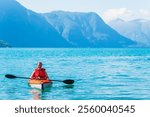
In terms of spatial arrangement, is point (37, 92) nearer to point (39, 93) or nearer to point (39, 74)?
point (39, 93)

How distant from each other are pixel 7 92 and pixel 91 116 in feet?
50.4

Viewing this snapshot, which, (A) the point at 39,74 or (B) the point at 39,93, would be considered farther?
(A) the point at 39,74

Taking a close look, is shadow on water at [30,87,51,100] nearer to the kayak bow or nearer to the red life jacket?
the kayak bow

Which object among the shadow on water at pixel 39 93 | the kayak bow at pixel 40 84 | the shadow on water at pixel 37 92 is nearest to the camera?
the shadow on water at pixel 39 93

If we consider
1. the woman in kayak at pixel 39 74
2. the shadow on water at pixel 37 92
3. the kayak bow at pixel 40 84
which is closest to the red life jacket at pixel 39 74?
the woman in kayak at pixel 39 74

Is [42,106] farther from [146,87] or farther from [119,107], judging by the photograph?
[146,87]

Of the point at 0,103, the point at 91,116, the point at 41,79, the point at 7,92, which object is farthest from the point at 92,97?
the point at 91,116

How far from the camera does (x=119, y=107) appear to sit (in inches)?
612

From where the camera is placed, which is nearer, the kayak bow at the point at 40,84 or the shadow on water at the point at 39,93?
the shadow on water at the point at 39,93

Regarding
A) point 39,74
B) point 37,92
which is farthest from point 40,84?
point 39,74

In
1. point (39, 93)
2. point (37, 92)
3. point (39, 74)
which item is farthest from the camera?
point (37, 92)

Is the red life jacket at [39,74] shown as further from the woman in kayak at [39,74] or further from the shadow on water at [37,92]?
the shadow on water at [37,92]

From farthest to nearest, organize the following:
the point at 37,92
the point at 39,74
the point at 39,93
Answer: the point at 37,92
the point at 39,74
the point at 39,93

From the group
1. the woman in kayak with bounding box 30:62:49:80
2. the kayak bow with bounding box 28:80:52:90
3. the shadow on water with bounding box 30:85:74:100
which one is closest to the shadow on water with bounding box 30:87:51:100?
the shadow on water with bounding box 30:85:74:100
